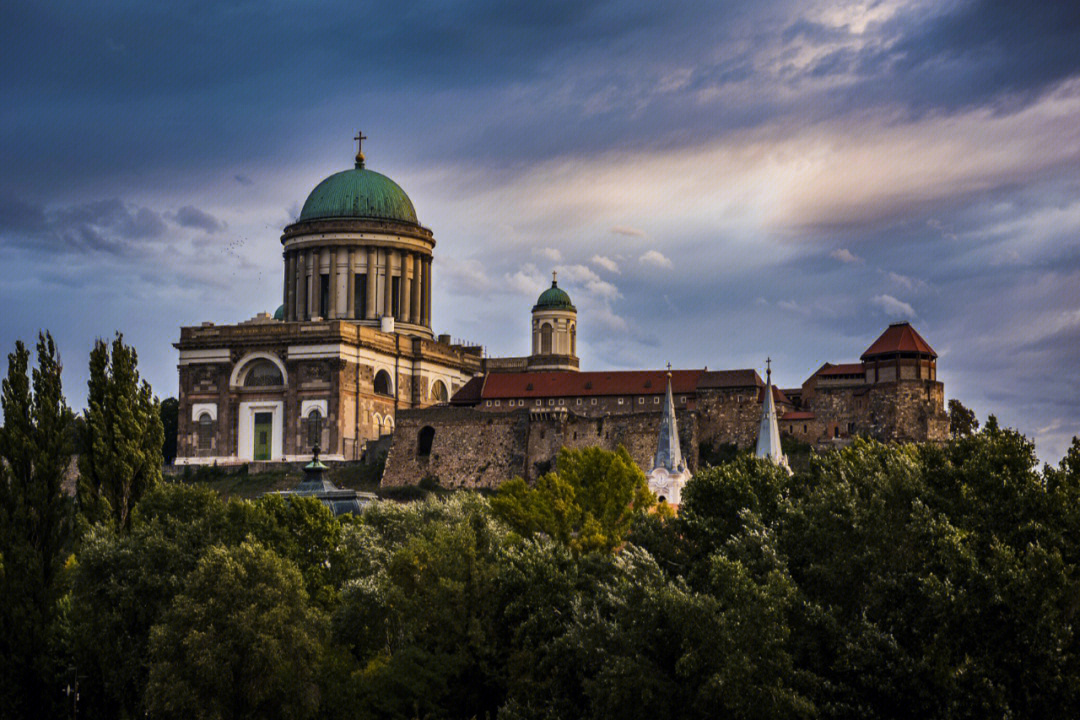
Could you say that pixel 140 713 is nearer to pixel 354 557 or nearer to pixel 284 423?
pixel 354 557

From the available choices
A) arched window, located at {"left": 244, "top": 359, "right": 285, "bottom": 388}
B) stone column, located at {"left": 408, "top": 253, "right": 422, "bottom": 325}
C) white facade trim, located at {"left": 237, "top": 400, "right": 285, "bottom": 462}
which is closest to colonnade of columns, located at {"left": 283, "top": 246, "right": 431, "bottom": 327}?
stone column, located at {"left": 408, "top": 253, "right": 422, "bottom": 325}

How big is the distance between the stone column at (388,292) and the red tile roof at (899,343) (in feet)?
111

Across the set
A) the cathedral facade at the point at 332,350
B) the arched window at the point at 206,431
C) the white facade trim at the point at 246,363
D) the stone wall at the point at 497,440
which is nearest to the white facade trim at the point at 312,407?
the cathedral facade at the point at 332,350

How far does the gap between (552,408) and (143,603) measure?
61.8 meters

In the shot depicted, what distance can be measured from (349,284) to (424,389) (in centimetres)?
877

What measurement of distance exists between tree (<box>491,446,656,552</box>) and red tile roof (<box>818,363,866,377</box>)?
31722 millimetres

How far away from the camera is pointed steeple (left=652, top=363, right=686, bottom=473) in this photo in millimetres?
106938

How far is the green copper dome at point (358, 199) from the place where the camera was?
135 metres

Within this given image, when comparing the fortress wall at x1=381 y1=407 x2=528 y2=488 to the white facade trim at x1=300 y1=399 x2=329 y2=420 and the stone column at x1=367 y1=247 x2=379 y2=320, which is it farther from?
the stone column at x1=367 y1=247 x2=379 y2=320

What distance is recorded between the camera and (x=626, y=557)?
174ft

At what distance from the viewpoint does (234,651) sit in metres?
54.1

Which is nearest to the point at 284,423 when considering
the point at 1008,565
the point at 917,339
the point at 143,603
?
the point at 917,339

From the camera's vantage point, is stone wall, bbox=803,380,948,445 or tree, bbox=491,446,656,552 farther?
stone wall, bbox=803,380,948,445

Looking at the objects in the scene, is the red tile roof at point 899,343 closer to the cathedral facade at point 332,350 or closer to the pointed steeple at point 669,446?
the pointed steeple at point 669,446
